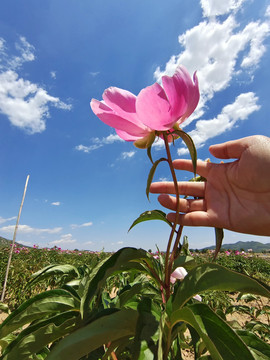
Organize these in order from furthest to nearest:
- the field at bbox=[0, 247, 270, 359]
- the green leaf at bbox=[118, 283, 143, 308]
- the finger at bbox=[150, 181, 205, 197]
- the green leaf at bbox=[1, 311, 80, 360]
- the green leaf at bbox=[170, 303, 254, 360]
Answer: the field at bbox=[0, 247, 270, 359] → the finger at bbox=[150, 181, 205, 197] → the green leaf at bbox=[118, 283, 143, 308] → the green leaf at bbox=[1, 311, 80, 360] → the green leaf at bbox=[170, 303, 254, 360]

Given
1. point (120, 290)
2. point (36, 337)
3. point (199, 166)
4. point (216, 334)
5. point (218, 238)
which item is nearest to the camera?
point (216, 334)

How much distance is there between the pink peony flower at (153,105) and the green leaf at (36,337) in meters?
0.51

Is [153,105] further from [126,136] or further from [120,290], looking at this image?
[120,290]

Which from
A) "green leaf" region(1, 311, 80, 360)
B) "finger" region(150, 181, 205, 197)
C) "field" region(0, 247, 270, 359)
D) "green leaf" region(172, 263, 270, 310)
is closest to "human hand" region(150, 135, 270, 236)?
"finger" region(150, 181, 205, 197)

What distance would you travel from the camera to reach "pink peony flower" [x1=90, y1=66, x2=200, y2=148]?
1.88 feet

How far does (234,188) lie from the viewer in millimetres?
876

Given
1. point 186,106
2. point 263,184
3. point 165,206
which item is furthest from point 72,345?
point 263,184

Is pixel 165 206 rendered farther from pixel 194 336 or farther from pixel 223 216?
pixel 194 336

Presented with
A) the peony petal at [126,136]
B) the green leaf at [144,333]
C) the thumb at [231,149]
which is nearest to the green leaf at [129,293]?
the green leaf at [144,333]

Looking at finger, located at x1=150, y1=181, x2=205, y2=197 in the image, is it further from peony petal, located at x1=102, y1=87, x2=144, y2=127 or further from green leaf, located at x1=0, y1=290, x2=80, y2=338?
green leaf, located at x1=0, y1=290, x2=80, y2=338

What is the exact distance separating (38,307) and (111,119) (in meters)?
0.50

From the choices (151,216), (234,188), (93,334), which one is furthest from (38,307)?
(234,188)

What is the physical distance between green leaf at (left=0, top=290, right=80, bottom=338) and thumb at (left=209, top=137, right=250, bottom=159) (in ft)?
2.21

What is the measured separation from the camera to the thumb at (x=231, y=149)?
0.83 metres
